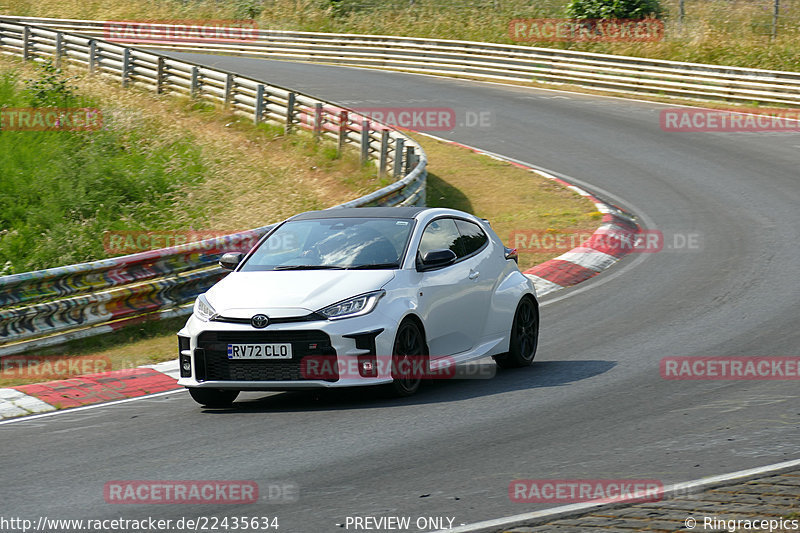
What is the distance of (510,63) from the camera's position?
36438 mm

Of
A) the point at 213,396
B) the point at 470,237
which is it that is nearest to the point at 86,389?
the point at 213,396

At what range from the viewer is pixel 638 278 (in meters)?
15.1

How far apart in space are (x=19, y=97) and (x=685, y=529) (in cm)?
2495

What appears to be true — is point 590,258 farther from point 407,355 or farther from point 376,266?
point 407,355

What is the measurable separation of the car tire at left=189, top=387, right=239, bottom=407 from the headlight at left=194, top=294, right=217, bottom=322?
0.60 metres

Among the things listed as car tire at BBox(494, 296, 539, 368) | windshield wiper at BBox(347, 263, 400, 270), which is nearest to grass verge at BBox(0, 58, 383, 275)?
car tire at BBox(494, 296, 539, 368)

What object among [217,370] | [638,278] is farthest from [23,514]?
[638,278]

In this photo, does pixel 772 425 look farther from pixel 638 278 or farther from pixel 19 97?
pixel 19 97

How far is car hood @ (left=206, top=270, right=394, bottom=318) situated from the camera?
8.77 m

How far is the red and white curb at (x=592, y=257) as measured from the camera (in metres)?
15.2

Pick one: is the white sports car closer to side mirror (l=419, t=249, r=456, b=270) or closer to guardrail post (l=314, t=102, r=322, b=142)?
side mirror (l=419, t=249, r=456, b=270)

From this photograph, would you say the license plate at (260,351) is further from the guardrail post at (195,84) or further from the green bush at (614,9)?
the green bush at (614,9)

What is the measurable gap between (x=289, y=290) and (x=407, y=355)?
1.10m

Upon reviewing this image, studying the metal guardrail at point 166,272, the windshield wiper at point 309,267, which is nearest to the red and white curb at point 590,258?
the metal guardrail at point 166,272
